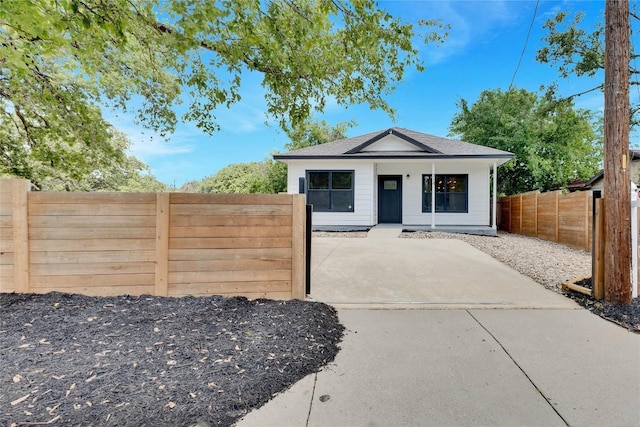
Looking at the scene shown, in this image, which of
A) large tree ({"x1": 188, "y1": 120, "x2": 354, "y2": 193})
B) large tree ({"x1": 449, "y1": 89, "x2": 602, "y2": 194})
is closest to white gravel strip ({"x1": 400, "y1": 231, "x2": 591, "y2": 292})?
large tree ({"x1": 449, "y1": 89, "x2": 602, "y2": 194})

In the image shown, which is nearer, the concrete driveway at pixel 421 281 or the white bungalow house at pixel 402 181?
the concrete driveway at pixel 421 281

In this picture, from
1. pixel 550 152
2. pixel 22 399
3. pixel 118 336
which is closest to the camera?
pixel 22 399

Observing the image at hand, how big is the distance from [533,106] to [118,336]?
23.1m

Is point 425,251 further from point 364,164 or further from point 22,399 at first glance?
point 22,399

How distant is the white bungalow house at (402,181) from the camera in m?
13.6

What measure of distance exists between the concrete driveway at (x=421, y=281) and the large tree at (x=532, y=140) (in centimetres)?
1251

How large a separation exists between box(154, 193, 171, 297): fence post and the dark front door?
11.9 m

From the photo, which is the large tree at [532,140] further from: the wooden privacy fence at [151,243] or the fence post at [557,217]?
the wooden privacy fence at [151,243]

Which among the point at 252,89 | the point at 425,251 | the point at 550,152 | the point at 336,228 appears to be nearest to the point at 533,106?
the point at 550,152

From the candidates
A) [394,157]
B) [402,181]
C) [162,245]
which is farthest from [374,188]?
[162,245]

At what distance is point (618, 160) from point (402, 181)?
10.7 m

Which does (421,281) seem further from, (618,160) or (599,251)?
(618,160)

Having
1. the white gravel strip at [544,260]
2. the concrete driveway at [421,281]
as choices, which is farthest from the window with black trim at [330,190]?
the concrete driveway at [421,281]

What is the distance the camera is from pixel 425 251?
8414 mm
